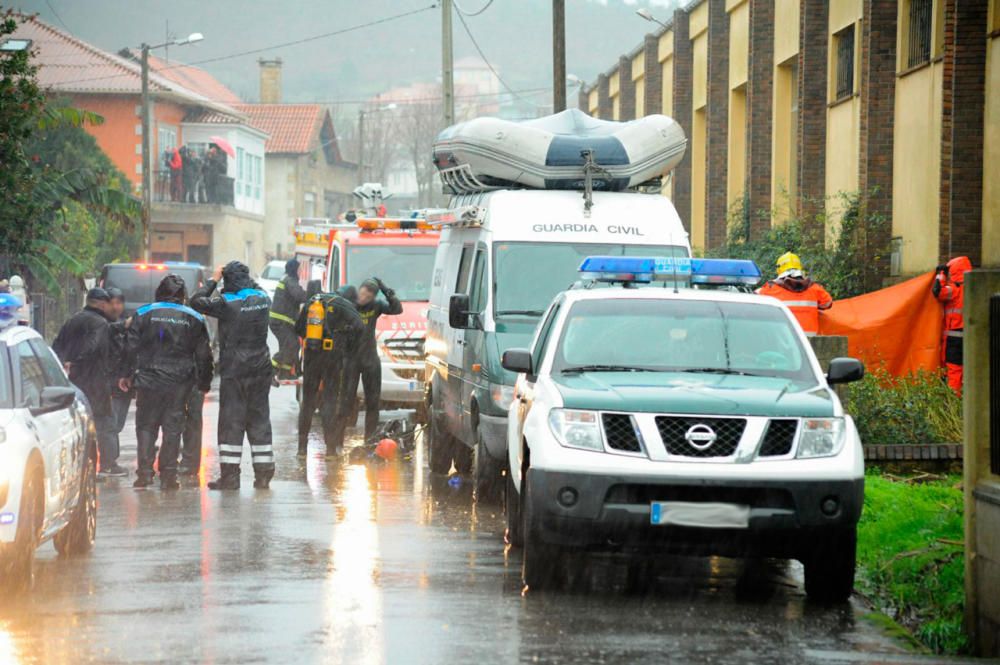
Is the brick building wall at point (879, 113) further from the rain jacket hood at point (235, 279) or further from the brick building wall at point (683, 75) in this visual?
the brick building wall at point (683, 75)

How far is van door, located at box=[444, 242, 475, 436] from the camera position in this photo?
14055 millimetres

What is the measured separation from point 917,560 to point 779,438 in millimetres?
1332

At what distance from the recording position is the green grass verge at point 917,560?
27.5 ft

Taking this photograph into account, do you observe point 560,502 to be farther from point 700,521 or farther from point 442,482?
point 442,482

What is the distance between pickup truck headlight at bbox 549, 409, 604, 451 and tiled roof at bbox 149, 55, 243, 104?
6658 cm

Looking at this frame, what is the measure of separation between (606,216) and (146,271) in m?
17.9

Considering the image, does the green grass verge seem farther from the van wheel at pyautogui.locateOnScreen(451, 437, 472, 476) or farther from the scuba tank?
the scuba tank

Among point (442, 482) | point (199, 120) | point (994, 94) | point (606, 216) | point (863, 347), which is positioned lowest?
point (442, 482)

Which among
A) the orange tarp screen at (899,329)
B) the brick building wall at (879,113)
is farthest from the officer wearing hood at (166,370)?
the brick building wall at (879,113)

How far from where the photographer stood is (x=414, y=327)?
19984 millimetres

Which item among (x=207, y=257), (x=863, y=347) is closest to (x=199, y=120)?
(x=207, y=257)

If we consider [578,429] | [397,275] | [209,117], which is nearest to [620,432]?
[578,429]

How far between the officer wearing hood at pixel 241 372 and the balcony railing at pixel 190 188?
49.5 metres

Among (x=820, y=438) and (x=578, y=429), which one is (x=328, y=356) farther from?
(x=820, y=438)
